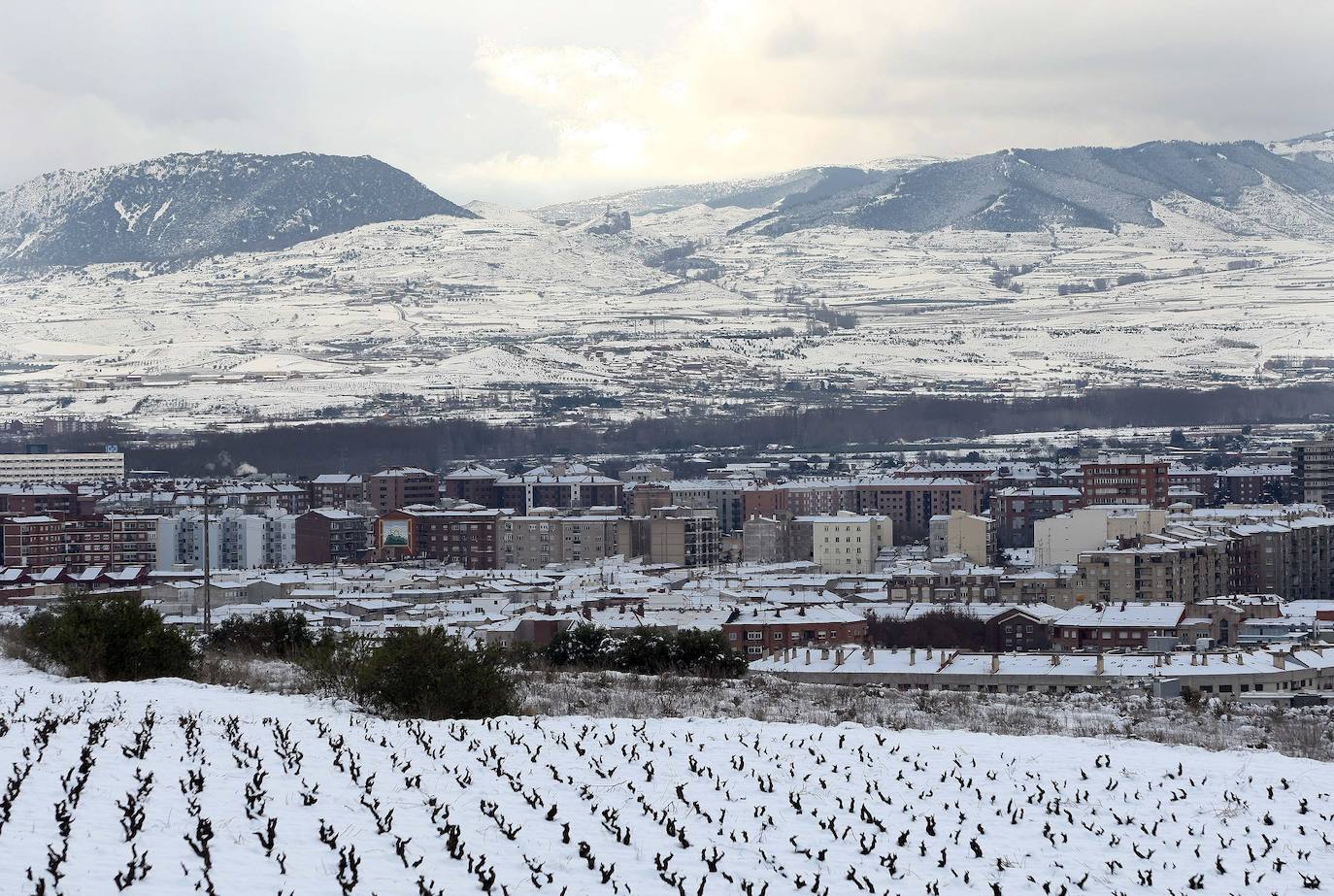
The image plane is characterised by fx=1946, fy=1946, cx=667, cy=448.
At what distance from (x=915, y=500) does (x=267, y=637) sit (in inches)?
2144

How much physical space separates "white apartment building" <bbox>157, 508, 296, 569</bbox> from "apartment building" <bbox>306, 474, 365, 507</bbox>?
12.1 metres

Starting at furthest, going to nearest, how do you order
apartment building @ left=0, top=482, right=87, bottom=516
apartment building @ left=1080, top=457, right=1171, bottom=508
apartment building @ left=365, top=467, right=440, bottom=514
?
apartment building @ left=365, top=467, right=440, bottom=514 < apartment building @ left=0, top=482, right=87, bottom=516 < apartment building @ left=1080, top=457, right=1171, bottom=508

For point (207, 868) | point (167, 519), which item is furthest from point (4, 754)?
point (167, 519)

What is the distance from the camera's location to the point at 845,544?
196 ft

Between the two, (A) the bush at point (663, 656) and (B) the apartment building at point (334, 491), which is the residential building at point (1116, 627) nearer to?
(A) the bush at point (663, 656)

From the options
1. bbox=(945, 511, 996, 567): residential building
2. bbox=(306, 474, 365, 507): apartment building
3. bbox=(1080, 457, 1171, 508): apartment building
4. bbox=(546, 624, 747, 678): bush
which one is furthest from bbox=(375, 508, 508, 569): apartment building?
bbox=(546, 624, 747, 678): bush

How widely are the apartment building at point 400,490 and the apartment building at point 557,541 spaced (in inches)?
470

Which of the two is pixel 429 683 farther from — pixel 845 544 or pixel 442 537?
pixel 442 537

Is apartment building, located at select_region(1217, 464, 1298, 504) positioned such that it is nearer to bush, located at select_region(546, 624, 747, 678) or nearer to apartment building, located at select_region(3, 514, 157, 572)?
apartment building, located at select_region(3, 514, 157, 572)

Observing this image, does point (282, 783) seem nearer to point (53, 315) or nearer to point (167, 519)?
point (167, 519)

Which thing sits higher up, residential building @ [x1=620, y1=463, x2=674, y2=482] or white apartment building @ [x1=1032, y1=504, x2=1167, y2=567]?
residential building @ [x1=620, y1=463, x2=674, y2=482]

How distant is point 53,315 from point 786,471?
97171 millimetres

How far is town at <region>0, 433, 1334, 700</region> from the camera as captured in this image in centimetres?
3240

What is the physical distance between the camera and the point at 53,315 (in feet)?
550
